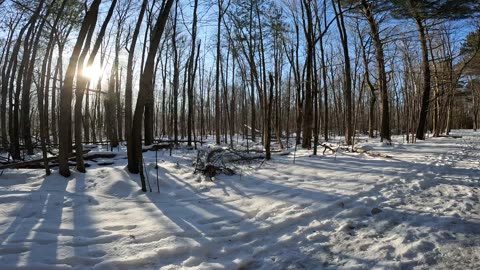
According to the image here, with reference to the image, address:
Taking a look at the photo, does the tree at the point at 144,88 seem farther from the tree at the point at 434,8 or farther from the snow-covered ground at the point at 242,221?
the tree at the point at 434,8

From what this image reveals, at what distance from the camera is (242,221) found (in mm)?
4375

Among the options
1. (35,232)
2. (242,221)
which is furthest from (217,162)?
(35,232)

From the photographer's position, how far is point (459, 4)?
12672mm

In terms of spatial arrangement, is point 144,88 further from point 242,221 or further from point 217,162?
point 242,221

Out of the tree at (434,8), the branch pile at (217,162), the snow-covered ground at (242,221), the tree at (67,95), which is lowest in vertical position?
the snow-covered ground at (242,221)

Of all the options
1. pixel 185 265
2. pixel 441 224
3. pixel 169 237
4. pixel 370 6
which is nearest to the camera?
pixel 185 265

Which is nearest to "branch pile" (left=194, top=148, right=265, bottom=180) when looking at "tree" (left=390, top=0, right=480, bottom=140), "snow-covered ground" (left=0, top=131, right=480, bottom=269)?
"snow-covered ground" (left=0, top=131, right=480, bottom=269)

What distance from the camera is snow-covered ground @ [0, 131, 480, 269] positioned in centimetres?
319

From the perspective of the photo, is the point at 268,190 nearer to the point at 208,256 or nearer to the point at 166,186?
the point at 166,186

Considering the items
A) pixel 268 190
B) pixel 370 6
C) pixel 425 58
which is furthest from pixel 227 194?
pixel 425 58

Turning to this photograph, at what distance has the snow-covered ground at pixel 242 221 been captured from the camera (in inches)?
126

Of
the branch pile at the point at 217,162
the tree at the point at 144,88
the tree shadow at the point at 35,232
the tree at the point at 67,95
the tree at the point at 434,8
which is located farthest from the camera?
the tree at the point at 434,8

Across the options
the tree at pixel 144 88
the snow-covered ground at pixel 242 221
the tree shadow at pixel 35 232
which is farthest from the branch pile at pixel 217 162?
the tree shadow at pixel 35 232

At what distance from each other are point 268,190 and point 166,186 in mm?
2126
